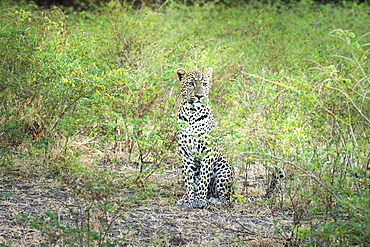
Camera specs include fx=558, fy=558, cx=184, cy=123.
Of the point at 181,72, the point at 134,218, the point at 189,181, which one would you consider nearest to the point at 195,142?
the point at 189,181

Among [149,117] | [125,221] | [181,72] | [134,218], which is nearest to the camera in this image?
[125,221]

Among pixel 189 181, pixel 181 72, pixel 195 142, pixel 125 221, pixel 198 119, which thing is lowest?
pixel 125 221

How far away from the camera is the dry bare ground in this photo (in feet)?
16.0

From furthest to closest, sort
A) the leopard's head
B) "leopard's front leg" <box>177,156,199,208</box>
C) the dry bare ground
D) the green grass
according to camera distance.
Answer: the leopard's head → "leopard's front leg" <box>177,156,199,208</box> → the dry bare ground → the green grass

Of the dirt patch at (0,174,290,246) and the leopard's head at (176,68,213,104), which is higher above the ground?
the leopard's head at (176,68,213,104)

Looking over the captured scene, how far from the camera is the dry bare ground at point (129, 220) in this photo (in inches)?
193

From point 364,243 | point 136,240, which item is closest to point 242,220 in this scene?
point 136,240

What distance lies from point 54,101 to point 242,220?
2777 millimetres

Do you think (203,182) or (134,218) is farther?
(203,182)

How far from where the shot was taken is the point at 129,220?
5.59 m

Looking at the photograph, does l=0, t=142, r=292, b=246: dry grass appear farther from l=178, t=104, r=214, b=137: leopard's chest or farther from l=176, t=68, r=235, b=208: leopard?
l=178, t=104, r=214, b=137: leopard's chest

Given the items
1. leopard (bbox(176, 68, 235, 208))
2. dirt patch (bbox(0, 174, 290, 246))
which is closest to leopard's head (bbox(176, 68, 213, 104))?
leopard (bbox(176, 68, 235, 208))

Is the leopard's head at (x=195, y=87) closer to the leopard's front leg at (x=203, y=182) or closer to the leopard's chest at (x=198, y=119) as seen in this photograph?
the leopard's chest at (x=198, y=119)

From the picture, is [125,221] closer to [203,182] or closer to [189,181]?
[189,181]
